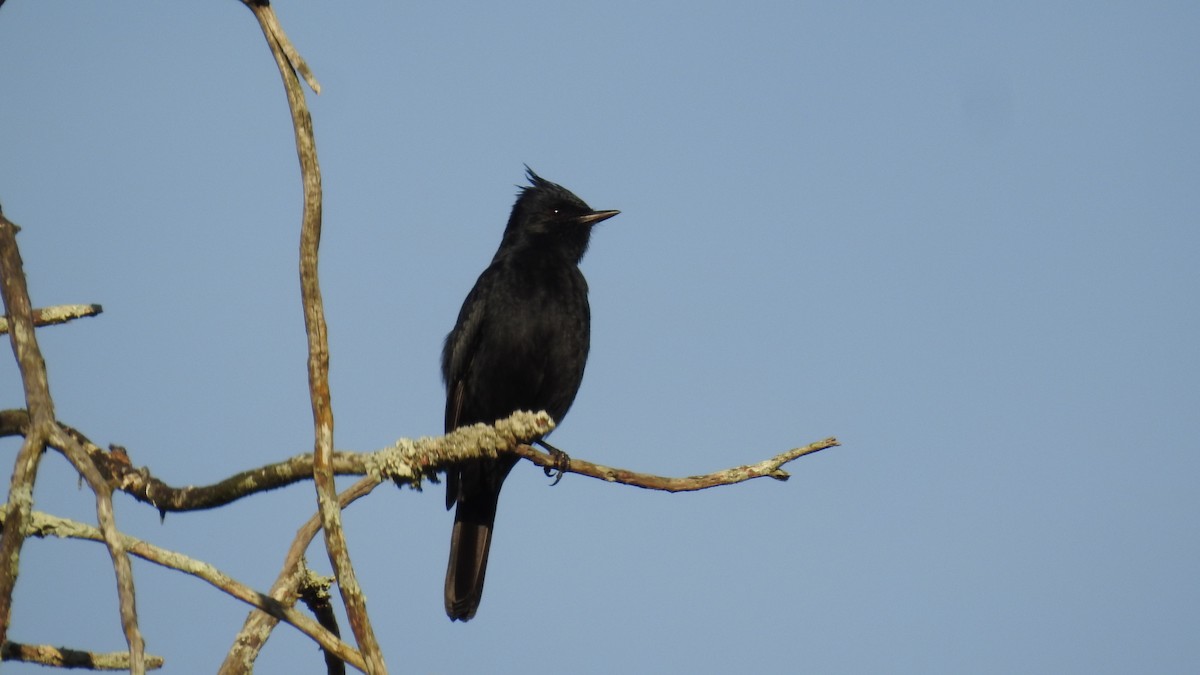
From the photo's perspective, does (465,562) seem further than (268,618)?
Yes

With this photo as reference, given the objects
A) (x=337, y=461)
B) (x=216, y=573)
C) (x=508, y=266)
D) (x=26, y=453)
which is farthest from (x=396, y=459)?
(x=508, y=266)

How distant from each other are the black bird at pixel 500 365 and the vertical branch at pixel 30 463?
3.41 meters

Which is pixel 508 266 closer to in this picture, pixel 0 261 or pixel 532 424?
pixel 532 424

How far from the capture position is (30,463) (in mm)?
2994

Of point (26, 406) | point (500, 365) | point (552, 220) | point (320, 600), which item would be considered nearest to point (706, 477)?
point (320, 600)

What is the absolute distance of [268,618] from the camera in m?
3.99

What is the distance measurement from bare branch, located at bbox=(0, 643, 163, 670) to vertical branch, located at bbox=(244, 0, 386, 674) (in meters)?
0.69

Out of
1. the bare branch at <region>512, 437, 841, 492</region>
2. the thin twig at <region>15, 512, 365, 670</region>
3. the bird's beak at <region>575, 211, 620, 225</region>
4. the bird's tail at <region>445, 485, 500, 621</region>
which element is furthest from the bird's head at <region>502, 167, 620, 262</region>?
the thin twig at <region>15, 512, 365, 670</region>

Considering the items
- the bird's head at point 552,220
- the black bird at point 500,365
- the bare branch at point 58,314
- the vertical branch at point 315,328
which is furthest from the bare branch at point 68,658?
the bird's head at point 552,220

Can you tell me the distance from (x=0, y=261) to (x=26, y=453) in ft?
2.12

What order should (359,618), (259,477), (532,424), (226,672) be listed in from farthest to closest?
1. (532,424)
2. (226,672)
3. (259,477)
4. (359,618)

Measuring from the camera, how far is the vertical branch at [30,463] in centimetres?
263

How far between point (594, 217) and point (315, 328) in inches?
185

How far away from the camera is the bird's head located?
7.58m
